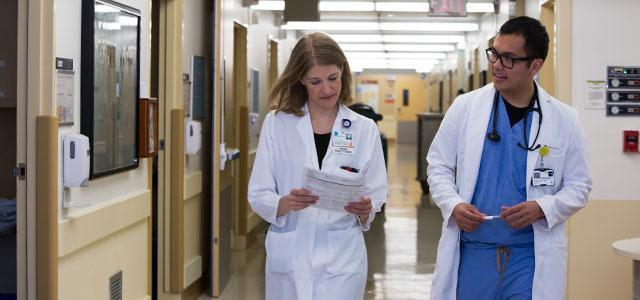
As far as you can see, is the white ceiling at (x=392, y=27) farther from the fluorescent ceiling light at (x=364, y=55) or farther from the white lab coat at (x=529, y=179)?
the white lab coat at (x=529, y=179)

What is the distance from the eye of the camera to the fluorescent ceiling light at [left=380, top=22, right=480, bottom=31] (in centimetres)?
1354

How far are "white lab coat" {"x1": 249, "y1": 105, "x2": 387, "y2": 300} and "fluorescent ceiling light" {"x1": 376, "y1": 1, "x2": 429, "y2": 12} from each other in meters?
8.07

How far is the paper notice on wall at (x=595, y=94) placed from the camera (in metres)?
5.71

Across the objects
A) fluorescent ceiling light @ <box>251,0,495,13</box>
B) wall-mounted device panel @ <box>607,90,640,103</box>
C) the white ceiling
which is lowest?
wall-mounted device panel @ <box>607,90,640,103</box>

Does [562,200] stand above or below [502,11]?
below

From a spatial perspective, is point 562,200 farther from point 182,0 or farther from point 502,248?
point 182,0

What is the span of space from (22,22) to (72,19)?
385mm

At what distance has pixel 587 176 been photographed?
2898 mm

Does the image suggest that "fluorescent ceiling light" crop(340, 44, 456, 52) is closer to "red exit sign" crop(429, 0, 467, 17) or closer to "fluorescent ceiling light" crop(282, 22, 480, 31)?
"fluorescent ceiling light" crop(282, 22, 480, 31)

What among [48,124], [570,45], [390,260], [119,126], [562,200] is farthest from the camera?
[390,260]

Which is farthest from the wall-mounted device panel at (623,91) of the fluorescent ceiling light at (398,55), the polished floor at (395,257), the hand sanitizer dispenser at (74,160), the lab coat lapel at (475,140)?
the fluorescent ceiling light at (398,55)

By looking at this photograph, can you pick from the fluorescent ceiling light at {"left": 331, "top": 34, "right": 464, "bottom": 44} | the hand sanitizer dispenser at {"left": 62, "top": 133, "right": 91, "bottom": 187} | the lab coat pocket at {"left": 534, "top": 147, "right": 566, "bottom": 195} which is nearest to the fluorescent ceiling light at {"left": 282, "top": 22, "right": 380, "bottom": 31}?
the fluorescent ceiling light at {"left": 331, "top": 34, "right": 464, "bottom": 44}

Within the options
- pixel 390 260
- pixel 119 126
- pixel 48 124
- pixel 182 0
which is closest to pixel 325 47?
pixel 48 124

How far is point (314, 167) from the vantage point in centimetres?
289
